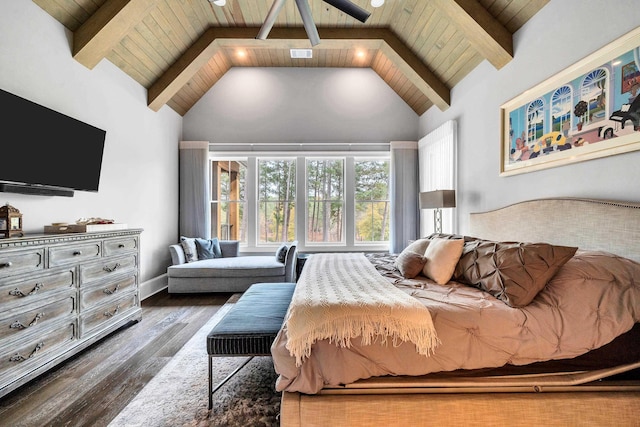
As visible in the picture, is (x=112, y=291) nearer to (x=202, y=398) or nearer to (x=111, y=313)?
(x=111, y=313)

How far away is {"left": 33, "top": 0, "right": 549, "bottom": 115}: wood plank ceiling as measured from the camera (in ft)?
9.07

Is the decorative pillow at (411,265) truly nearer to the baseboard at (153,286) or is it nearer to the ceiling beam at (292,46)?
the ceiling beam at (292,46)

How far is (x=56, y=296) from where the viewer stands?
2150 millimetres

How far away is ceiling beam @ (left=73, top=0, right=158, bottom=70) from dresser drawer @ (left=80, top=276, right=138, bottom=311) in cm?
228

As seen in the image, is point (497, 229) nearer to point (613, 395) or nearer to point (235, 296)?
point (613, 395)

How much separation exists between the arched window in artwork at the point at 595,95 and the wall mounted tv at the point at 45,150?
4.16 meters

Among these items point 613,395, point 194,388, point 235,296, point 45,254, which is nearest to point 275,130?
point 235,296

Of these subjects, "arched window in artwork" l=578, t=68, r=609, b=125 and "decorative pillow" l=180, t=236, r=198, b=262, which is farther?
"decorative pillow" l=180, t=236, r=198, b=262

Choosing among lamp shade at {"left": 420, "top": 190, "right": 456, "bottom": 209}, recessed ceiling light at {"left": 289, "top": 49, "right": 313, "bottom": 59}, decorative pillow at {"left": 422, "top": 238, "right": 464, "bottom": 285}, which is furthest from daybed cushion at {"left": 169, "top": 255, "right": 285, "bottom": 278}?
recessed ceiling light at {"left": 289, "top": 49, "right": 313, "bottom": 59}

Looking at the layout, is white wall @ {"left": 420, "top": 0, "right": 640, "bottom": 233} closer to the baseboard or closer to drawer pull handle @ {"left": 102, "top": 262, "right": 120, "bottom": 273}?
drawer pull handle @ {"left": 102, "top": 262, "right": 120, "bottom": 273}

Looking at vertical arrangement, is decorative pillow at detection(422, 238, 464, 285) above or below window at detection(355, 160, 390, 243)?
below

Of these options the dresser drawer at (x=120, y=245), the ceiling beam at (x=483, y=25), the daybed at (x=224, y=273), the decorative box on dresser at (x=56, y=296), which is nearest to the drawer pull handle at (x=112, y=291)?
the decorative box on dresser at (x=56, y=296)

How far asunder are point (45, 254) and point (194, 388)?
1.46 meters

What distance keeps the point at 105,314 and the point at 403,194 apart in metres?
4.44
